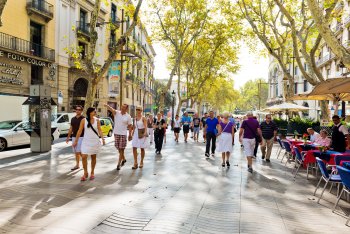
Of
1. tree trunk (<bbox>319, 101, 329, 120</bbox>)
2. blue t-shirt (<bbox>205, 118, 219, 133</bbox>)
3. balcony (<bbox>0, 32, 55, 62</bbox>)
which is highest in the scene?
balcony (<bbox>0, 32, 55, 62</bbox>)

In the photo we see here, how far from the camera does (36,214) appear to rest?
461cm

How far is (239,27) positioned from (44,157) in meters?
17.2

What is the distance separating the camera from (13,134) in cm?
1279

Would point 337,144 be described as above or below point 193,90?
below

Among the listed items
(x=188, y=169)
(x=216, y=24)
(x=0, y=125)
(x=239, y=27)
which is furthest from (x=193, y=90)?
(x=188, y=169)

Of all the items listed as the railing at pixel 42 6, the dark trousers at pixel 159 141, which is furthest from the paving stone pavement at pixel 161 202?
the railing at pixel 42 6

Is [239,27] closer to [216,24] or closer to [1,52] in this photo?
[216,24]

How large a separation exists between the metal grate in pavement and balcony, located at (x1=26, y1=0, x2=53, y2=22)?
21.5 m

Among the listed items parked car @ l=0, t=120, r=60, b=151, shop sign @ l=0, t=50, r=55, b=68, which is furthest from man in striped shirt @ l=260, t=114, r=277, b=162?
shop sign @ l=0, t=50, r=55, b=68

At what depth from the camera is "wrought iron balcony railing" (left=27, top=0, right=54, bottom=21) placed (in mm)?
21853

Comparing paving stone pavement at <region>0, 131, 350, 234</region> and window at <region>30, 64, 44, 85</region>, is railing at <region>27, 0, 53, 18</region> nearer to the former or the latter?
window at <region>30, 64, 44, 85</region>

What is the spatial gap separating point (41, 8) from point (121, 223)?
22967 millimetres

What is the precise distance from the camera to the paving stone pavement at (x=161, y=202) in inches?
166

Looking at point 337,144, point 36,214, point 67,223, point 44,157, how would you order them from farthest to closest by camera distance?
point 44,157 < point 337,144 < point 36,214 < point 67,223
